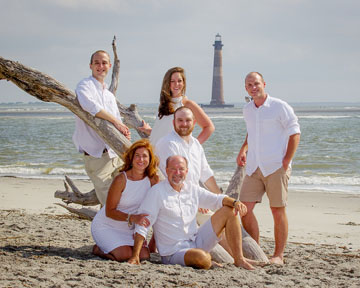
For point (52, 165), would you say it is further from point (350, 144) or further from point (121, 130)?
point (350, 144)

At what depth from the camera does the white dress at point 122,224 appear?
14.1 feet

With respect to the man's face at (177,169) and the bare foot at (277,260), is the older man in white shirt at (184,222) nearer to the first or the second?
the man's face at (177,169)

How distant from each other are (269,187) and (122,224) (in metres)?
1.38

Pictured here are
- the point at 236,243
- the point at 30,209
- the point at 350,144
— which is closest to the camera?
the point at 236,243

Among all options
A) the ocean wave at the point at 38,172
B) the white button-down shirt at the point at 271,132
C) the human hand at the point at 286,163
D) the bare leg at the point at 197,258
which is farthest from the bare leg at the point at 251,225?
the ocean wave at the point at 38,172

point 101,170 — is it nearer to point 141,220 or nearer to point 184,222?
point 141,220

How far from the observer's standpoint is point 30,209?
8.07m

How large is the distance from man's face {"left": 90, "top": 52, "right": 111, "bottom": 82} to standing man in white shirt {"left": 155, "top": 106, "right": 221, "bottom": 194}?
1.01 m

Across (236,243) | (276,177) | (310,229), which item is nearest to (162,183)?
(236,243)

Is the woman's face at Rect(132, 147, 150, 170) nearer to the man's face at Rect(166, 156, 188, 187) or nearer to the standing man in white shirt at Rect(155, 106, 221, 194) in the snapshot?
the standing man in white shirt at Rect(155, 106, 221, 194)

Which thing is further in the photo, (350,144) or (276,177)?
(350,144)

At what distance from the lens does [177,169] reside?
13.2 ft

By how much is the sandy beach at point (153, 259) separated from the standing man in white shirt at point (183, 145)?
0.84 metres

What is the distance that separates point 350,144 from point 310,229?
14.8 metres
